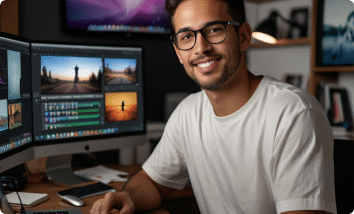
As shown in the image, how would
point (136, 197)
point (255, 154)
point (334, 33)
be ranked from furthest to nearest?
point (334, 33), point (136, 197), point (255, 154)

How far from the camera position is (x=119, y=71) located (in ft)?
4.82

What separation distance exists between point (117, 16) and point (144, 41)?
0.24m

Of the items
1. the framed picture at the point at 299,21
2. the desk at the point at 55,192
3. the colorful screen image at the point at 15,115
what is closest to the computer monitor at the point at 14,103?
the colorful screen image at the point at 15,115

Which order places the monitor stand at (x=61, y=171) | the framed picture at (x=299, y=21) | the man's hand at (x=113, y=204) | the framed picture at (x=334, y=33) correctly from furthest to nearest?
the framed picture at (x=299, y=21) < the framed picture at (x=334, y=33) < the monitor stand at (x=61, y=171) < the man's hand at (x=113, y=204)

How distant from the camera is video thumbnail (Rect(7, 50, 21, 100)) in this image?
42.5 inches

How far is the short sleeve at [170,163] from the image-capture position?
122 centimetres

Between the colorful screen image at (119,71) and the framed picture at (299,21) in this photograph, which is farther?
the framed picture at (299,21)

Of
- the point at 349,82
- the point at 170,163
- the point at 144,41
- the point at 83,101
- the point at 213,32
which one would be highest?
the point at 144,41

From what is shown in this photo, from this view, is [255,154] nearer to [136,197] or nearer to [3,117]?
[136,197]

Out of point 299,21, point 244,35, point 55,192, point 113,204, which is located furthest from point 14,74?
point 299,21

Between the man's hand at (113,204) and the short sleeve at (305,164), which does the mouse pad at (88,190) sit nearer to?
the man's hand at (113,204)

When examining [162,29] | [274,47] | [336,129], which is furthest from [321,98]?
[162,29]

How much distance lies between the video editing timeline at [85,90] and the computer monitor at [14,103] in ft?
0.18

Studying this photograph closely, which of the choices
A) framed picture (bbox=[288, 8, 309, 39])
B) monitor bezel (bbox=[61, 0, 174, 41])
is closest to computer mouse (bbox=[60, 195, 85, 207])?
monitor bezel (bbox=[61, 0, 174, 41])
